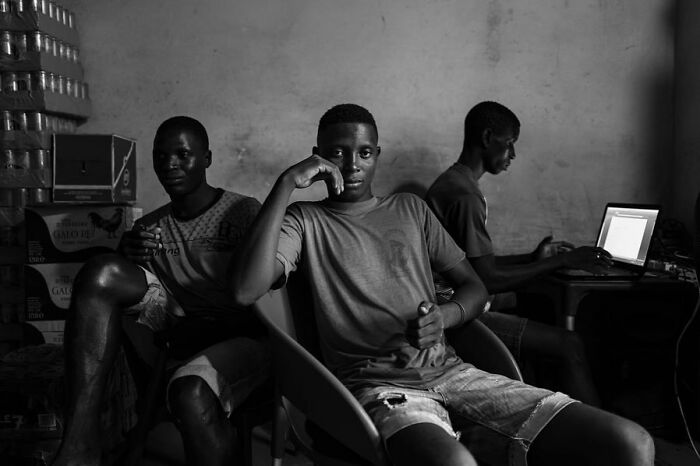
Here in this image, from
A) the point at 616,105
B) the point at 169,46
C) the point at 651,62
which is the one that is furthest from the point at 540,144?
the point at 169,46

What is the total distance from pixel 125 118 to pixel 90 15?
498 millimetres

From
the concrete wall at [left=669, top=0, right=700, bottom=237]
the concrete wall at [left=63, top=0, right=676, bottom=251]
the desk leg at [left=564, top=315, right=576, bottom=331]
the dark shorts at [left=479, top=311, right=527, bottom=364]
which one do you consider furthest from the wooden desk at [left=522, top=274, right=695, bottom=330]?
the concrete wall at [left=669, top=0, right=700, bottom=237]

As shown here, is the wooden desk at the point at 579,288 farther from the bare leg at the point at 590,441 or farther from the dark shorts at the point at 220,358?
the dark shorts at the point at 220,358

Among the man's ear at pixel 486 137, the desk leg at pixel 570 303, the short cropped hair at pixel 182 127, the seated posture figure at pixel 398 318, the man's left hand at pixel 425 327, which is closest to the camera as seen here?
the seated posture figure at pixel 398 318

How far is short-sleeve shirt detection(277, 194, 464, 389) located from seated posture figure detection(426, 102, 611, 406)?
0.58m

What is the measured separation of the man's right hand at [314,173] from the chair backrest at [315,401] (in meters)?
0.32

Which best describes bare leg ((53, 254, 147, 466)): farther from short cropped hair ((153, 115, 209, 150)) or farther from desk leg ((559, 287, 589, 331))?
desk leg ((559, 287, 589, 331))

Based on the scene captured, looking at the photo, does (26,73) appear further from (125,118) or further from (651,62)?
(651,62)

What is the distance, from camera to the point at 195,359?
1751 mm

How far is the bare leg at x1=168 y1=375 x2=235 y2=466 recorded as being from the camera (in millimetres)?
1596

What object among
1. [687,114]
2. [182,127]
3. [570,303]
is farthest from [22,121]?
[687,114]

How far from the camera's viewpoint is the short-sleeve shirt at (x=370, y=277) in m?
1.61

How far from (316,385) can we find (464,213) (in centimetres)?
120

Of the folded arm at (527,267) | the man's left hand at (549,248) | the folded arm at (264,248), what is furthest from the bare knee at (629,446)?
the man's left hand at (549,248)
